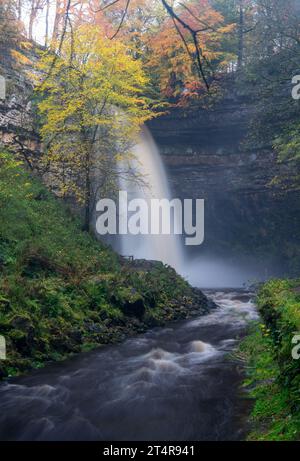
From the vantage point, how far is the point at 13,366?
27.0 feet

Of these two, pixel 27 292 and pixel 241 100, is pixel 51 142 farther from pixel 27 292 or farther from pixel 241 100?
pixel 241 100

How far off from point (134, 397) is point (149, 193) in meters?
20.7

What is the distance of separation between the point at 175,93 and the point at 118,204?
792 cm

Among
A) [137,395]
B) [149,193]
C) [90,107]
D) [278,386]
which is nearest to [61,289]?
[137,395]

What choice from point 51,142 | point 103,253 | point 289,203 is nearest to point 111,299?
point 103,253

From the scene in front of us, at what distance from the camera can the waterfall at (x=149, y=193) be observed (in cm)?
2627

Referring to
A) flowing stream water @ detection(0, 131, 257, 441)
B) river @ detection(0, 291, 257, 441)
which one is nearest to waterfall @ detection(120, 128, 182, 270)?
flowing stream water @ detection(0, 131, 257, 441)

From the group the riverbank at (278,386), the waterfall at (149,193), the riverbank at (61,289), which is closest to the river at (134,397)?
the riverbank at (278,386)

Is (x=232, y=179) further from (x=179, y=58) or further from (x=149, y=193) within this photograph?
(x=179, y=58)

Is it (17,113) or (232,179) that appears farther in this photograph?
(232,179)

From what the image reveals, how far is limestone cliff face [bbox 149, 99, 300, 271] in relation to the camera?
26.1m

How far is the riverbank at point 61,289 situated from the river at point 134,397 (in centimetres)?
73

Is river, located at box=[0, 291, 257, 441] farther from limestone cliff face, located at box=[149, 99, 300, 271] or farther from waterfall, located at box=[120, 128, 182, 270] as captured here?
limestone cliff face, located at box=[149, 99, 300, 271]

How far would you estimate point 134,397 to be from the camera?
698cm
